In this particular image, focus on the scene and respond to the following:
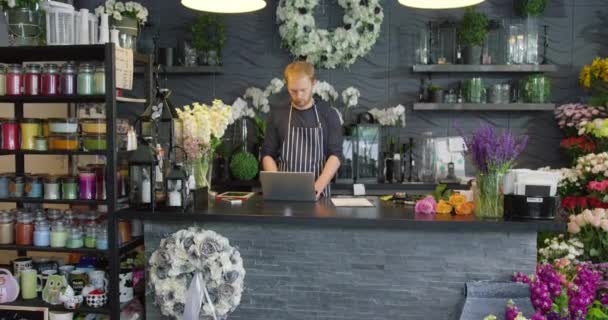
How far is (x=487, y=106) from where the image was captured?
5.49 metres

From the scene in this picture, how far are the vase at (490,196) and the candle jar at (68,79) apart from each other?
2.29 m

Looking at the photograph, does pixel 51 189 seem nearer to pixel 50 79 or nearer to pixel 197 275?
pixel 50 79

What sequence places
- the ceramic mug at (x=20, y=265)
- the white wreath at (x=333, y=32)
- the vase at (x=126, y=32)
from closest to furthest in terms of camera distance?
1. the ceramic mug at (x=20, y=265)
2. the vase at (x=126, y=32)
3. the white wreath at (x=333, y=32)

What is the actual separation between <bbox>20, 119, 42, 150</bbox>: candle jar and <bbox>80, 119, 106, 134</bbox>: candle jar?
331mm

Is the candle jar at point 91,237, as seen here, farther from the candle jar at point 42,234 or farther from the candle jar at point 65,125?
the candle jar at point 65,125

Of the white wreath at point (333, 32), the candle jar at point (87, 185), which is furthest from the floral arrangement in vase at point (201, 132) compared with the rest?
the white wreath at point (333, 32)

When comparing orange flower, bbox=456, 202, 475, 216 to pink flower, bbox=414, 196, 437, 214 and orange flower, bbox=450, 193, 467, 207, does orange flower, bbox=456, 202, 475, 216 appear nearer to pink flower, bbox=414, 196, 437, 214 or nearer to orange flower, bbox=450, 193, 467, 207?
orange flower, bbox=450, 193, 467, 207

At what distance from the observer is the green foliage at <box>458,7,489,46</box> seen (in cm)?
536

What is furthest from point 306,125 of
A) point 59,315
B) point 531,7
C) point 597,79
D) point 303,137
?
point 597,79

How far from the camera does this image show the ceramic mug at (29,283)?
3510 millimetres

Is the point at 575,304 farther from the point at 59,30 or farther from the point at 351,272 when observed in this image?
the point at 59,30

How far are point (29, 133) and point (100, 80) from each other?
547 millimetres

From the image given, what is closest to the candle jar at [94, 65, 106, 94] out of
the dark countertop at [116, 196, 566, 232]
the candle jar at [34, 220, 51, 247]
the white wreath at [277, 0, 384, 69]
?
the dark countertop at [116, 196, 566, 232]

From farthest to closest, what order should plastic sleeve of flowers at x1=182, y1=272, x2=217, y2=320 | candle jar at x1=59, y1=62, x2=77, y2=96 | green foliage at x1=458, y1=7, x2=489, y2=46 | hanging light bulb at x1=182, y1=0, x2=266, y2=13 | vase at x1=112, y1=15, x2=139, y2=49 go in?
green foliage at x1=458, y1=7, x2=489, y2=46 < vase at x1=112, y1=15, x2=139, y2=49 < hanging light bulb at x1=182, y1=0, x2=266, y2=13 < candle jar at x1=59, y1=62, x2=77, y2=96 < plastic sleeve of flowers at x1=182, y1=272, x2=217, y2=320
